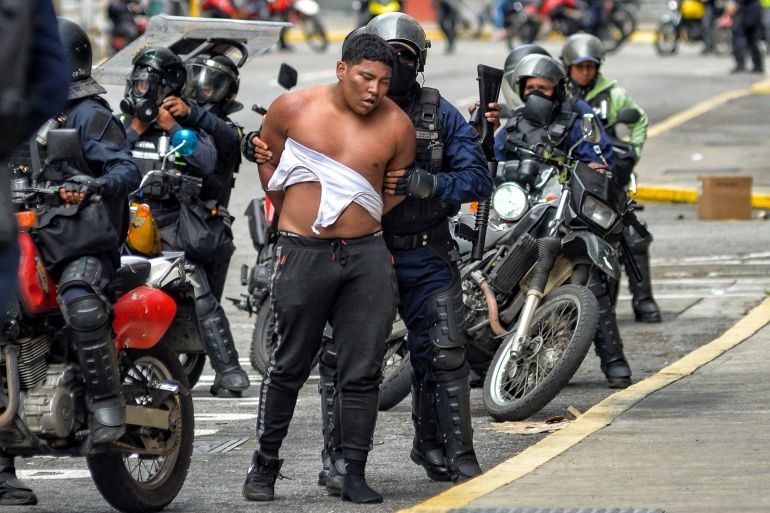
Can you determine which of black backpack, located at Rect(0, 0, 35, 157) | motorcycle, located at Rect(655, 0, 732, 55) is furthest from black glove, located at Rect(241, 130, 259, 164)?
motorcycle, located at Rect(655, 0, 732, 55)

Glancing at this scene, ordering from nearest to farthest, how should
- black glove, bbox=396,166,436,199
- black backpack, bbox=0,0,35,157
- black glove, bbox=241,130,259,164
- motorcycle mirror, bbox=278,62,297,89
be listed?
black backpack, bbox=0,0,35,157, black glove, bbox=396,166,436,199, black glove, bbox=241,130,259,164, motorcycle mirror, bbox=278,62,297,89

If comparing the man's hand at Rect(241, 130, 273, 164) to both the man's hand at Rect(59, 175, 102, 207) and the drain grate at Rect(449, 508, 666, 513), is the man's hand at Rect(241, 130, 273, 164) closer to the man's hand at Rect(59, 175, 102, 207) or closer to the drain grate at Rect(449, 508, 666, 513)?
the man's hand at Rect(59, 175, 102, 207)

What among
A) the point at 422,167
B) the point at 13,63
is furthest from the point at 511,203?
the point at 13,63

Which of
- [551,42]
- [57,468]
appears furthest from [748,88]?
[57,468]

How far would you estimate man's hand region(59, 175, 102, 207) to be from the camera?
702 centimetres

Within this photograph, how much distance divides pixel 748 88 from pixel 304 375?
2383cm

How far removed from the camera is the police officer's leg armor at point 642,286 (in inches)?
486

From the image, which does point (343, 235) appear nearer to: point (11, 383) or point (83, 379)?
point (83, 379)

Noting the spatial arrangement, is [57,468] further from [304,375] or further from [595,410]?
[595,410]

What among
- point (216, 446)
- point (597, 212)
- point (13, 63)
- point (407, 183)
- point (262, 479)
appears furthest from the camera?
point (597, 212)

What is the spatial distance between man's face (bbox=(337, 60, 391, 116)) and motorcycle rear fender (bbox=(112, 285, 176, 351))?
1.10 metres

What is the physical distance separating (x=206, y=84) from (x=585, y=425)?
358cm

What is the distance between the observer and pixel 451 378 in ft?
25.3

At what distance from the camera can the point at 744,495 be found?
6.52 meters
